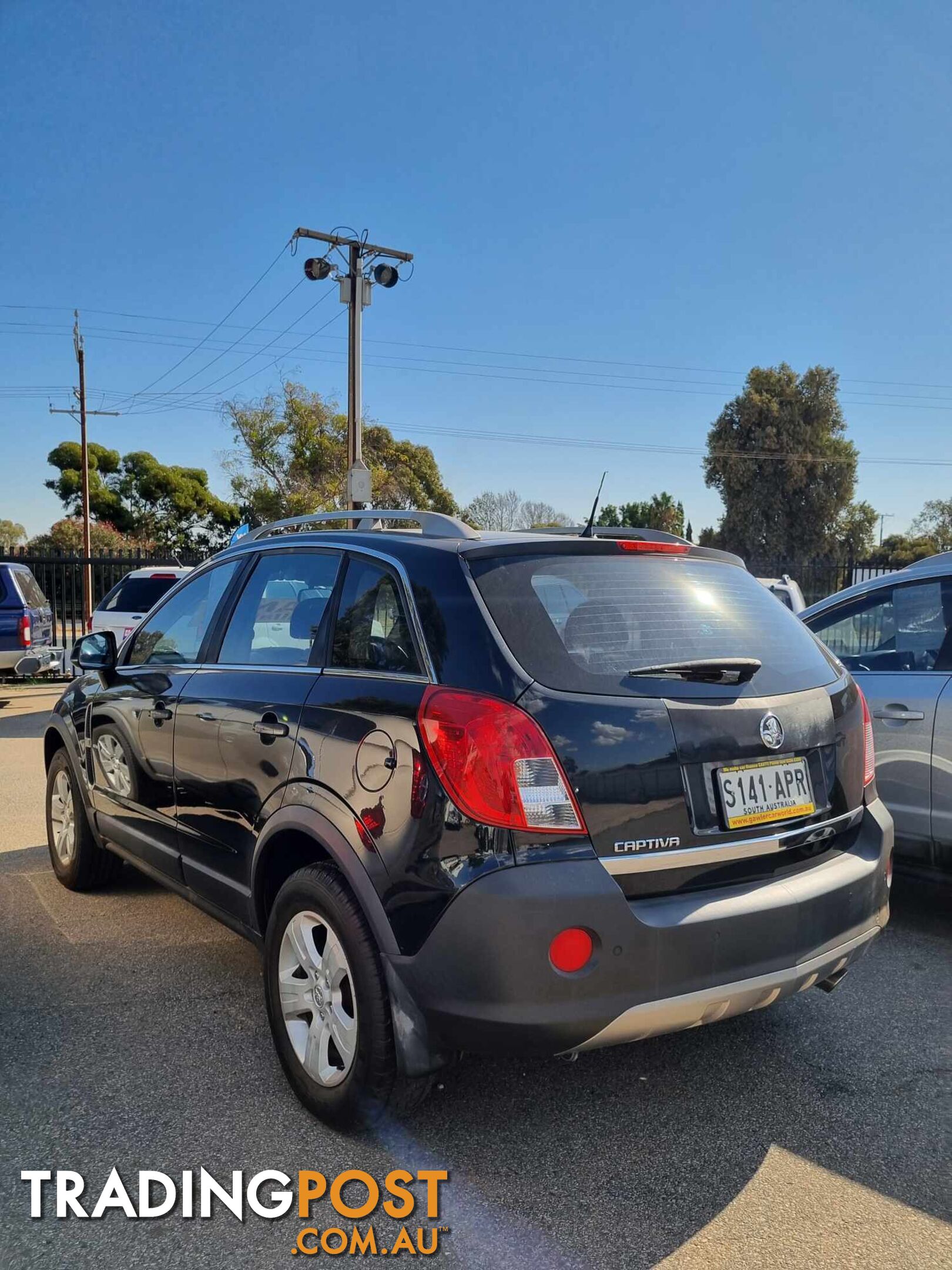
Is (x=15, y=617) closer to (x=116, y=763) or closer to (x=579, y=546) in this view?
(x=116, y=763)

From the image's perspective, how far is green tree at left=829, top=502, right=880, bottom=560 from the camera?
4347 cm

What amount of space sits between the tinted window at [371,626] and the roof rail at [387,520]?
0.80ft

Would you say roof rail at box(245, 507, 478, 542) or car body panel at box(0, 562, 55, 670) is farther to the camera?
car body panel at box(0, 562, 55, 670)

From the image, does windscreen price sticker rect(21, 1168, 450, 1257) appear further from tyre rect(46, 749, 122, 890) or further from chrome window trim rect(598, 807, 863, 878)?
tyre rect(46, 749, 122, 890)

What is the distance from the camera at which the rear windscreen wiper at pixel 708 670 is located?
2.69 metres

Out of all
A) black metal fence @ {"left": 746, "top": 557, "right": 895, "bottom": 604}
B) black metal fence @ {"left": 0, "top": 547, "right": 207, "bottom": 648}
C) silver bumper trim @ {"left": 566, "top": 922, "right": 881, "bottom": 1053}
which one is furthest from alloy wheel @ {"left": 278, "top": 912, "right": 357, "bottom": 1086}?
black metal fence @ {"left": 746, "top": 557, "right": 895, "bottom": 604}

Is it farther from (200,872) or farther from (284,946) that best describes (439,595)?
(200,872)

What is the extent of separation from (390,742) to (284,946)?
2.83 ft

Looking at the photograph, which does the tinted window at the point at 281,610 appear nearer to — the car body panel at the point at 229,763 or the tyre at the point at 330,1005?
the car body panel at the point at 229,763

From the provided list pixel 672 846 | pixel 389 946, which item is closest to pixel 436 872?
pixel 389 946

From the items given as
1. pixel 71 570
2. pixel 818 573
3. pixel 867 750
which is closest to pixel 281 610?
pixel 867 750

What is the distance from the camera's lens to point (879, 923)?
308cm

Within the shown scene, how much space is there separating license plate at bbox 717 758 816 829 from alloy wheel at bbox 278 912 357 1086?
3.81 feet

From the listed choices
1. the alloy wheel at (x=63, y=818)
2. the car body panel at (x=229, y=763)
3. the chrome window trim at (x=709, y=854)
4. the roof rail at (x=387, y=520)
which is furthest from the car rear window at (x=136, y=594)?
the chrome window trim at (x=709, y=854)
